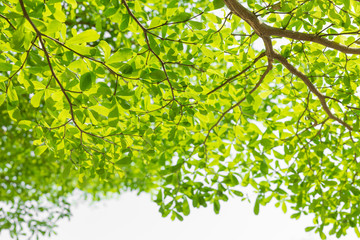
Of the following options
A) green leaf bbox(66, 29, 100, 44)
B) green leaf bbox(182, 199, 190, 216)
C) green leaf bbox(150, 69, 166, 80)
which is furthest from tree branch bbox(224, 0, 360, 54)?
green leaf bbox(182, 199, 190, 216)

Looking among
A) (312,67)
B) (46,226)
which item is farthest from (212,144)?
(46,226)

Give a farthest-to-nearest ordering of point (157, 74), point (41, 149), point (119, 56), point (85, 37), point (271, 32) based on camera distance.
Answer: point (41, 149) → point (271, 32) → point (157, 74) → point (119, 56) → point (85, 37)

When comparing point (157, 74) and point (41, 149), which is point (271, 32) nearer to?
point (157, 74)

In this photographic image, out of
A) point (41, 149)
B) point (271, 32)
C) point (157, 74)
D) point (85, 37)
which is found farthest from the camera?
point (41, 149)

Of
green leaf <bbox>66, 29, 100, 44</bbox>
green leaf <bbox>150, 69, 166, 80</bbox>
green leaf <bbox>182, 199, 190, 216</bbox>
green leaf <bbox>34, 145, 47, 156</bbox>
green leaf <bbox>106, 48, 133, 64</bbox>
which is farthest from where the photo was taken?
green leaf <bbox>182, 199, 190, 216</bbox>

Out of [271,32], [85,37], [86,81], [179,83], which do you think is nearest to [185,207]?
[179,83]

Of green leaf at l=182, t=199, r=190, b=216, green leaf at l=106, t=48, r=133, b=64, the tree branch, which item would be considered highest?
the tree branch

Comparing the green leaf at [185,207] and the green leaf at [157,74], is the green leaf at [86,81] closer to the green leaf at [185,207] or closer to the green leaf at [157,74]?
the green leaf at [157,74]

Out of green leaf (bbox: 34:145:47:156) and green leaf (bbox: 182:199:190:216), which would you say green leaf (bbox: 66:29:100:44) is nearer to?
green leaf (bbox: 34:145:47:156)

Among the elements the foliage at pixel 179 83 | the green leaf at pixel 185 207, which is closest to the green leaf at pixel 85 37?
the foliage at pixel 179 83

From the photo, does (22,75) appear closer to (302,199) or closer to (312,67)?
(312,67)

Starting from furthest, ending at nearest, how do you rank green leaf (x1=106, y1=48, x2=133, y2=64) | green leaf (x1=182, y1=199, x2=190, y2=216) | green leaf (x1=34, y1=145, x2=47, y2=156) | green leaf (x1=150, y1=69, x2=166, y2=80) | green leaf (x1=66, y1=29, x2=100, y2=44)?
1. green leaf (x1=182, y1=199, x2=190, y2=216)
2. green leaf (x1=34, y1=145, x2=47, y2=156)
3. green leaf (x1=150, y1=69, x2=166, y2=80)
4. green leaf (x1=106, y1=48, x2=133, y2=64)
5. green leaf (x1=66, y1=29, x2=100, y2=44)

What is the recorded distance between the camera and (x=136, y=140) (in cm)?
207

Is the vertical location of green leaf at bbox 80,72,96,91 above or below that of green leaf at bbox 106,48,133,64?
below
